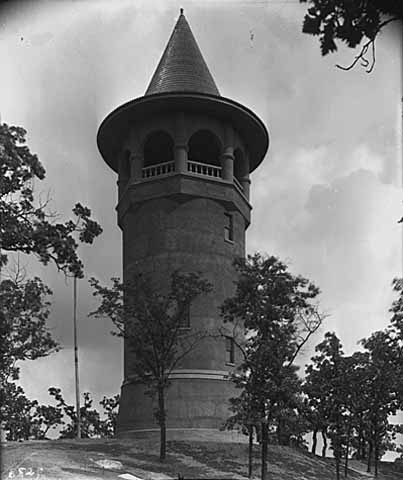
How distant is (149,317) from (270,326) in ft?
14.9

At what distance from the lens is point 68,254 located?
1862 cm

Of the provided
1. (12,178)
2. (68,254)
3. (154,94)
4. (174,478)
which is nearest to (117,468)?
(174,478)

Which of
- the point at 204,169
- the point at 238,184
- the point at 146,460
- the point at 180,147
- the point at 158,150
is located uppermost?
the point at 158,150

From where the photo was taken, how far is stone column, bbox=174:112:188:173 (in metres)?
34.2

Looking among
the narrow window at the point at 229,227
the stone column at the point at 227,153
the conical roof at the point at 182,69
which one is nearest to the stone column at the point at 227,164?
the stone column at the point at 227,153

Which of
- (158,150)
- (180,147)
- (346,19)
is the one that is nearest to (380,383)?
(180,147)

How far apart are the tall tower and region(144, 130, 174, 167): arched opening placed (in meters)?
0.21

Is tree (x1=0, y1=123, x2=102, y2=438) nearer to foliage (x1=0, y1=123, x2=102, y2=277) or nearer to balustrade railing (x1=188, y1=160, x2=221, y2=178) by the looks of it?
foliage (x1=0, y1=123, x2=102, y2=277)

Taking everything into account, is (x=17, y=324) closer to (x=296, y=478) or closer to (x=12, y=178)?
(x=12, y=178)

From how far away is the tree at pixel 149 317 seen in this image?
28.2m

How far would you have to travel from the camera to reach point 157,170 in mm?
36219

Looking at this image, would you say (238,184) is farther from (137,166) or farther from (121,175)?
(121,175)

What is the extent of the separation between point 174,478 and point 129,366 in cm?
985

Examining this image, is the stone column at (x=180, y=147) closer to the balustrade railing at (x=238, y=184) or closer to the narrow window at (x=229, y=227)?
the balustrade railing at (x=238, y=184)
